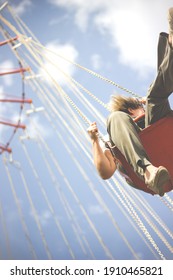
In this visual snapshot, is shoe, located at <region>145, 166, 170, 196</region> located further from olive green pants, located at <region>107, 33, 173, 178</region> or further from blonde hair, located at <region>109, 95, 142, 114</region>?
blonde hair, located at <region>109, 95, 142, 114</region>

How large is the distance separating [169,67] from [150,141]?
0.49 m

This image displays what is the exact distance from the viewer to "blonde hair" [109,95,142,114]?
9.46ft

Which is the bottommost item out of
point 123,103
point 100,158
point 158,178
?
point 158,178

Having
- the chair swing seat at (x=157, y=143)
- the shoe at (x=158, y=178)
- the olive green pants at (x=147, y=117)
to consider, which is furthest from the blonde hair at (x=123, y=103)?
the shoe at (x=158, y=178)

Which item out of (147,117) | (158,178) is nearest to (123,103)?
(147,117)

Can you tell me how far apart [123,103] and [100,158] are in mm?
556

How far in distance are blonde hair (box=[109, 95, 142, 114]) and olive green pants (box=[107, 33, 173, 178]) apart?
28cm

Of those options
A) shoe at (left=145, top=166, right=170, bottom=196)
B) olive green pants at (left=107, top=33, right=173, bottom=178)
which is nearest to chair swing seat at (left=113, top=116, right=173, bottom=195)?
olive green pants at (left=107, top=33, right=173, bottom=178)

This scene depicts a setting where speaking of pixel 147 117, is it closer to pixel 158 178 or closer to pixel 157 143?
pixel 157 143

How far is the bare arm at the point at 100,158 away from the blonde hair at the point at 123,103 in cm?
33

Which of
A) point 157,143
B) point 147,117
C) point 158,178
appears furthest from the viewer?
point 147,117

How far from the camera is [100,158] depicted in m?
2.54
